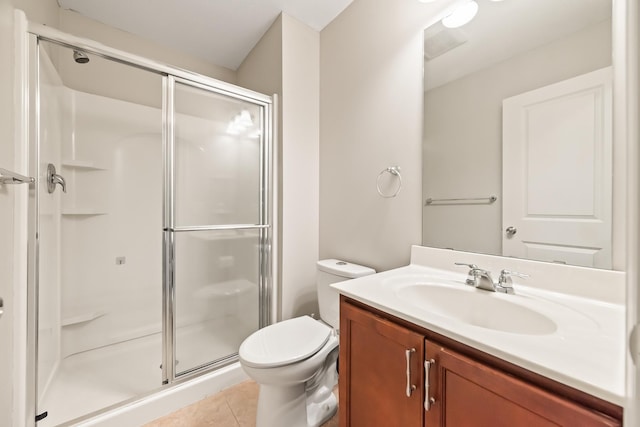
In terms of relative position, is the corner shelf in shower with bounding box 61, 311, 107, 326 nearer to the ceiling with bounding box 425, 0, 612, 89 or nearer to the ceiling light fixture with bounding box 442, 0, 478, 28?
the ceiling with bounding box 425, 0, 612, 89

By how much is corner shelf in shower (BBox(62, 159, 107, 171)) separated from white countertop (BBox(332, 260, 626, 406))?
79.7 inches

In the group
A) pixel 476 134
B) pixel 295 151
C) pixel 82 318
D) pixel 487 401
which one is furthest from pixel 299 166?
pixel 82 318

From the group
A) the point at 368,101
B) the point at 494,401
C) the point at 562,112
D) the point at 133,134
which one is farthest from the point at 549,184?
the point at 133,134

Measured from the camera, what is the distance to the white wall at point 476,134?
3.01ft

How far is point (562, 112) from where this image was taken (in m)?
0.90

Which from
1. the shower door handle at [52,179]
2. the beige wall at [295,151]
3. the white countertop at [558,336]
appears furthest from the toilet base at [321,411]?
the shower door handle at [52,179]

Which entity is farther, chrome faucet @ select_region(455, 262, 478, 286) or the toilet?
the toilet

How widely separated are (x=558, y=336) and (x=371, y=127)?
1.29 m

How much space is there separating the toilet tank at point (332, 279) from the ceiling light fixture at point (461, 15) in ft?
4.31

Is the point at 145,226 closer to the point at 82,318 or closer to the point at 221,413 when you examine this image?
the point at 82,318

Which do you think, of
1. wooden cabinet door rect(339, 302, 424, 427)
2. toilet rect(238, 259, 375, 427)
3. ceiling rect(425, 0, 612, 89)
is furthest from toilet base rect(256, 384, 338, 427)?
ceiling rect(425, 0, 612, 89)

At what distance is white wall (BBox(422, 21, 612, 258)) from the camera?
3.01 feet

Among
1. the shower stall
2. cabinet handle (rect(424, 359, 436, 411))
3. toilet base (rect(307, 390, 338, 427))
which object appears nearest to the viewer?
Result: cabinet handle (rect(424, 359, 436, 411))

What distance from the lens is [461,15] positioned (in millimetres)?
1188
